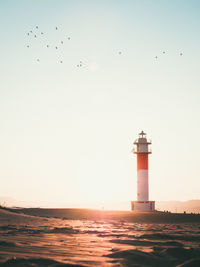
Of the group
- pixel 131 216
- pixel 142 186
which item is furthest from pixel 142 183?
pixel 131 216

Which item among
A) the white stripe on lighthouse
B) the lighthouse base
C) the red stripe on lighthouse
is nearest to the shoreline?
the lighthouse base

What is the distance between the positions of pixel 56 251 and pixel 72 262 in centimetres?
102

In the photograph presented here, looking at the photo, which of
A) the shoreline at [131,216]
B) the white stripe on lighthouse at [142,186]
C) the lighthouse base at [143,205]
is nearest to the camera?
the shoreline at [131,216]

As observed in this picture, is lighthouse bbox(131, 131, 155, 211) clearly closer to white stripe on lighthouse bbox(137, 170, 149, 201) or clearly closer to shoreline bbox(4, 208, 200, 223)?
white stripe on lighthouse bbox(137, 170, 149, 201)

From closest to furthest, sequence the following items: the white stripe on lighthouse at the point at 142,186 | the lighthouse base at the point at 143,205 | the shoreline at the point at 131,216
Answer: the shoreline at the point at 131,216
the lighthouse base at the point at 143,205
the white stripe on lighthouse at the point at 142,186

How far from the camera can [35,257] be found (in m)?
5.22

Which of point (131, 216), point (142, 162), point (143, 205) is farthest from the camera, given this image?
point (142, 162)

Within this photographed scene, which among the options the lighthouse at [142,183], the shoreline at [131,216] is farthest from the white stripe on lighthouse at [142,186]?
the shoreline at [131,216]

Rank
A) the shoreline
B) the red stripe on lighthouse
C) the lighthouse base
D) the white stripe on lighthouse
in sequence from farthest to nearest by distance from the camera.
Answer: the red stripe on lighthouse → the white stripe on lighthouse → the lighthouse base → the shoreline

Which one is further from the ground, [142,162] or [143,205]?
[142,162]

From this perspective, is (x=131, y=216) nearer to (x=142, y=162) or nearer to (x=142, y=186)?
(x=142, y=186)

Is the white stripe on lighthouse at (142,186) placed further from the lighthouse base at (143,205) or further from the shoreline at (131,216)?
the shoreline at (131,216)

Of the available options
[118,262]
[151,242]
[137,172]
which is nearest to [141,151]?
[137,172]

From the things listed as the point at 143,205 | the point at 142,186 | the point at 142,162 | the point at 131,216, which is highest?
the point at 142,162
